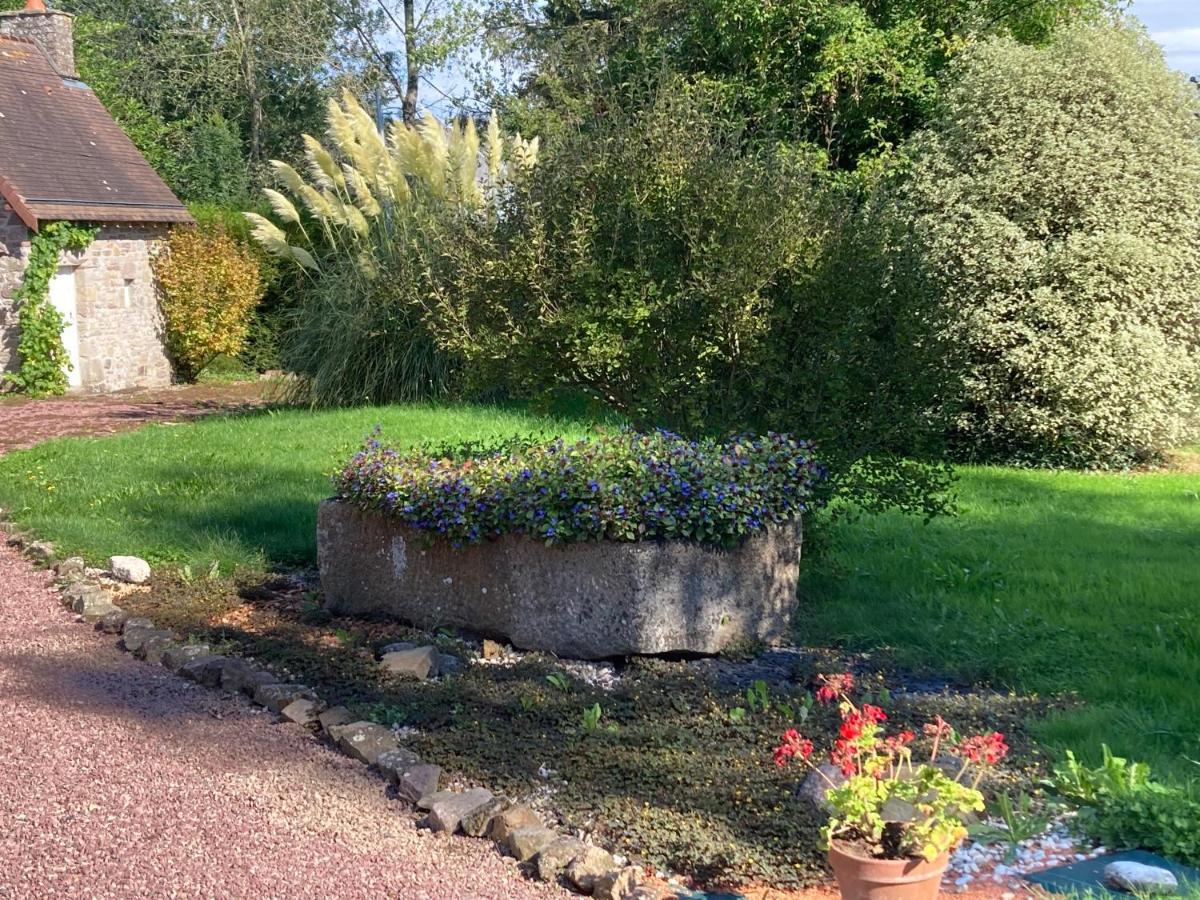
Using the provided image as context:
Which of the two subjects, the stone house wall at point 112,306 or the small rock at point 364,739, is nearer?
the small rock at point 364,739

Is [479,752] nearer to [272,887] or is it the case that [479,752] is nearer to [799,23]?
[272,887]

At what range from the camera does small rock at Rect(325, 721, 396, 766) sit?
4.61 meters

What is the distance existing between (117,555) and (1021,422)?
796 cm

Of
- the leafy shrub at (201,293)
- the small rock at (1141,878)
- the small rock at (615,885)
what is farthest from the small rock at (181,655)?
the leafy shrub at (201,293)

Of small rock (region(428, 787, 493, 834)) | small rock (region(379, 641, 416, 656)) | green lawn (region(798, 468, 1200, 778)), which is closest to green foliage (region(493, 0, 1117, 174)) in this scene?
green lawn (region(798, 468, 1200, 778))

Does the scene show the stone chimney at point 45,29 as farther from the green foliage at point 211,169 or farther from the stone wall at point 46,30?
the green foliage at point 211,169

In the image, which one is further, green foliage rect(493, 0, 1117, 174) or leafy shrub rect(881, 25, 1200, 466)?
green foliage rect(493, 0, 1117, 174)

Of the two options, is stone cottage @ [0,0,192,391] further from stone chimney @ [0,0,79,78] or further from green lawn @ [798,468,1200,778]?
green lawn @ [798,468,1200,778]

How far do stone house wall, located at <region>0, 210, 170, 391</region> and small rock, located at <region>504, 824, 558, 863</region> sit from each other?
16946mm

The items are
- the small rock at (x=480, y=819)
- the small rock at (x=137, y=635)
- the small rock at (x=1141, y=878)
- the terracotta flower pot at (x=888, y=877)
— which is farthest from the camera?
the small rock at (x=137, y=635)

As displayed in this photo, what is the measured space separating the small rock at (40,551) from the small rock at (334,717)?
365cm

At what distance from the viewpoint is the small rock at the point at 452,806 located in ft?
13.1

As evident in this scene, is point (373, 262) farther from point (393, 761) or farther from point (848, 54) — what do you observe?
point (393, 761)

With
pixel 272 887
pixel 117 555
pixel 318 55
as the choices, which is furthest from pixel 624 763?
pixel 318 55
